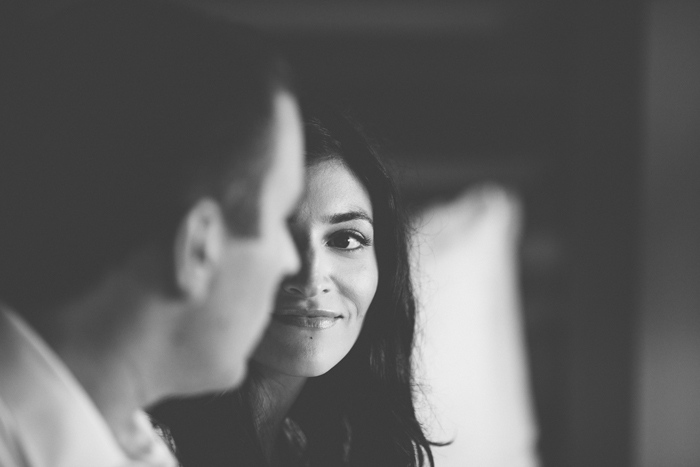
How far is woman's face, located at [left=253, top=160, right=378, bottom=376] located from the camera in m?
0.64

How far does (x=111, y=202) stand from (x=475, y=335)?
80 centimetres

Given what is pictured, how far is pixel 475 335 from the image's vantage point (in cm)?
107

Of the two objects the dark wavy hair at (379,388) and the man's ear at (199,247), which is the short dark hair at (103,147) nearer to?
the man's ear at (199,247)

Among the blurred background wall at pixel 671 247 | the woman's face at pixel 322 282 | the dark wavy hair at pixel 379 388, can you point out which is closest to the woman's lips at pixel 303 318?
the woman's face at pixel 322 282

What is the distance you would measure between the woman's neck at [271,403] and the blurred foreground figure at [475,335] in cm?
27

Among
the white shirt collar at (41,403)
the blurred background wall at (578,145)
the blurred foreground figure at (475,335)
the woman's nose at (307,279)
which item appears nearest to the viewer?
the white shirt collar at (41,403)

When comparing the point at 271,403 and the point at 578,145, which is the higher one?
the point at 578,145

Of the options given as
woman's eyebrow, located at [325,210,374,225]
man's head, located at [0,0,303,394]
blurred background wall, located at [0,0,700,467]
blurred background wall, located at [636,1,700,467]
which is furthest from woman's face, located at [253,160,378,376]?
blurred background wall, located at [636,1,700,467]

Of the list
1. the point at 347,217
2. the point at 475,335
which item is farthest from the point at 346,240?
the point at 475,335

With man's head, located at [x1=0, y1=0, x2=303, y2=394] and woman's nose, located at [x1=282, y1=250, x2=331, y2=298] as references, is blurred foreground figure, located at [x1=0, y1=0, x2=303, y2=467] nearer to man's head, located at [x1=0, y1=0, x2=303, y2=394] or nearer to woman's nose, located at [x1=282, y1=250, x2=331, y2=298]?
man's head, located at [x1=0, y1=0, x2=303, y2=394]

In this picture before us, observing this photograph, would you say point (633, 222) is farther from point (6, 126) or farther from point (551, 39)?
point (6, 126)

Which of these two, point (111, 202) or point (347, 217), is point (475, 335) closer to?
point (347, 217)

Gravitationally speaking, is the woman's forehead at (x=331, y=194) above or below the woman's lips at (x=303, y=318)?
above

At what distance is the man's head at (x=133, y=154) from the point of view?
0.36m
